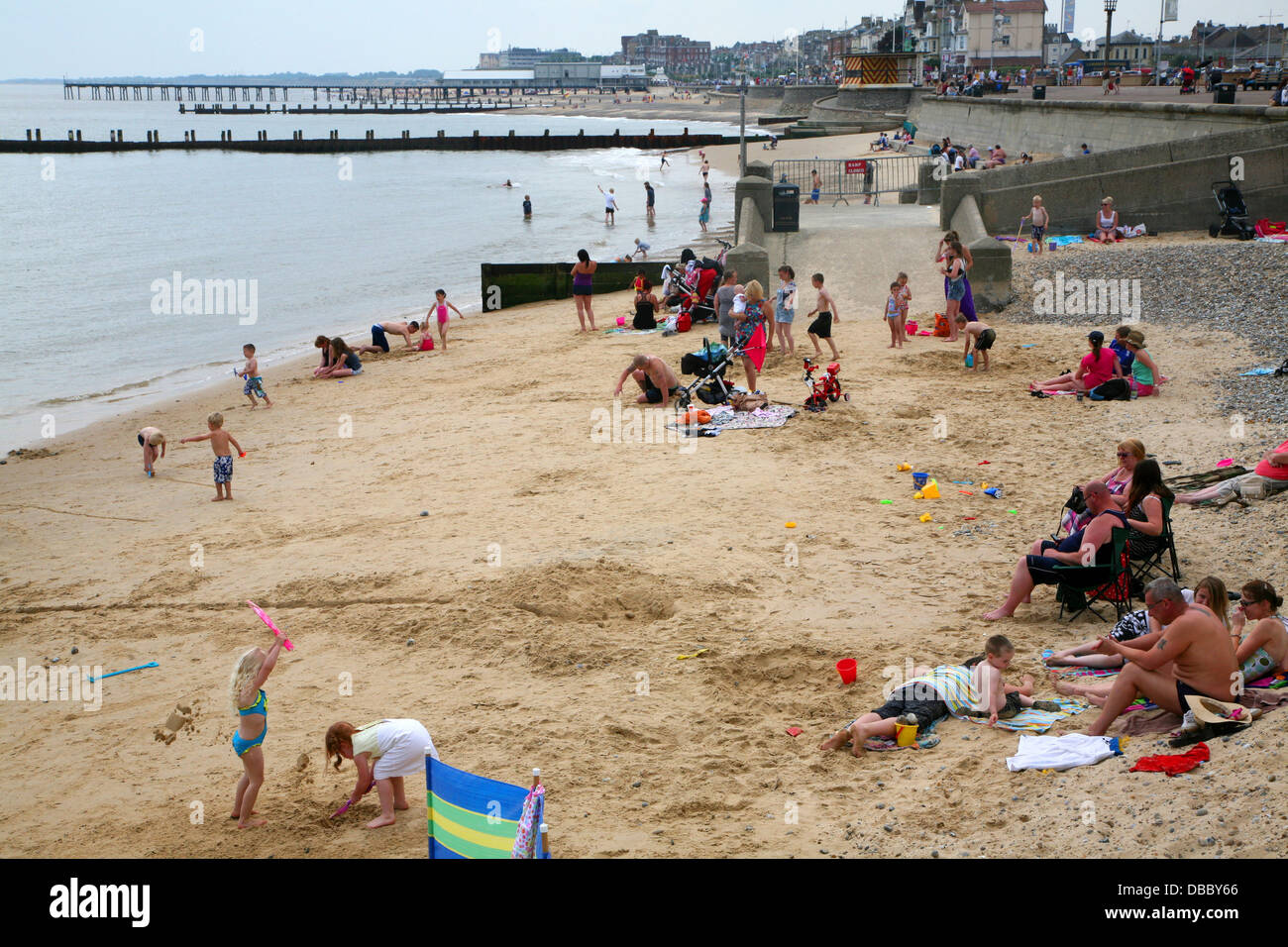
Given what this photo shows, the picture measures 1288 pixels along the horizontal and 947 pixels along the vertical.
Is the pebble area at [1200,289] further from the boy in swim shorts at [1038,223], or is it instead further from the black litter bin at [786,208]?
the black litter bin at [786,208]

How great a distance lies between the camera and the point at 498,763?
6871 mm

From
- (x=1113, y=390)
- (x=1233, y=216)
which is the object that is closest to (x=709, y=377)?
(x=1113, y=390)

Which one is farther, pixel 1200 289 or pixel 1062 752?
pixel 1200 289

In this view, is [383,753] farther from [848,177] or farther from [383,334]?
[848,177]

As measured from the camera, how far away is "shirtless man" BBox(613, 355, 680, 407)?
14328 millimetres

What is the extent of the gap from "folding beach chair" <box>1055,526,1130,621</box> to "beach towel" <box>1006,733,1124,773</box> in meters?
1.95

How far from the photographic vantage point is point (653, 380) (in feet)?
47.4

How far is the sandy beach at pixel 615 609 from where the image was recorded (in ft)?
19.7

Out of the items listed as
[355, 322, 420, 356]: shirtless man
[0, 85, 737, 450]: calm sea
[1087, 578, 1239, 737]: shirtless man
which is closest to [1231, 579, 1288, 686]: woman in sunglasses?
[1087, 578, 1239, 737]: shirtless man

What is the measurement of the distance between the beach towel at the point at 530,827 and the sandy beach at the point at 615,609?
104cm

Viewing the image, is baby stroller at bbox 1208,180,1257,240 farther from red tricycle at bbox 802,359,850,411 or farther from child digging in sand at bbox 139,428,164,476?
child digging in sand at bbox 139,428,164,476

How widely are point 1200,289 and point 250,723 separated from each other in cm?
1627

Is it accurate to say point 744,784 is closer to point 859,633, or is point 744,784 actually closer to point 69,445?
point 859,633

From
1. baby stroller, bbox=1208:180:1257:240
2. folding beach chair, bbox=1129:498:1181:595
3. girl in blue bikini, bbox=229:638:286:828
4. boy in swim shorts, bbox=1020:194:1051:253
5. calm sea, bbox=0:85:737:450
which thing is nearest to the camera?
girl in blue bikini, bbox=229:638:286:828
